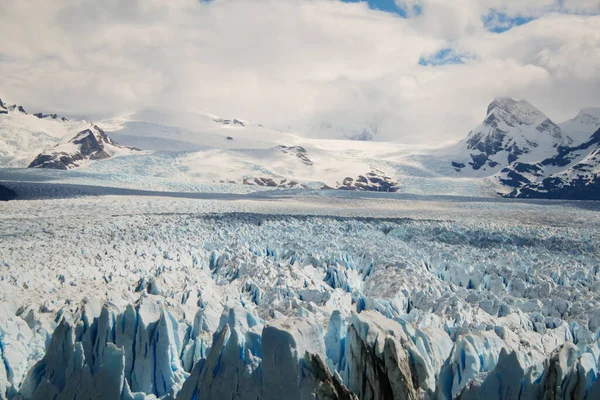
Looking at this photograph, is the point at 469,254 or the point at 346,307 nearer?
the point at 346,307

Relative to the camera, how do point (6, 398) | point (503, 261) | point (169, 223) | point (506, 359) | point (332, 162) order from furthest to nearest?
point (332, 162)
point (169, 223)
point (503, 261)
point (6, 398)
point (506, 359)

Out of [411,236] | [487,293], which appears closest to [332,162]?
[411,236]

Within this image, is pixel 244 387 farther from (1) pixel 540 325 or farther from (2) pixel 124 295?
(1) pixel 540 325

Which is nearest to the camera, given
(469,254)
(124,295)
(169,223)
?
(124,295)

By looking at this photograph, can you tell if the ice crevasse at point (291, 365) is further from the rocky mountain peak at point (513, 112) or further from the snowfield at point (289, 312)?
the rocky mountain peak at point (513, 112)

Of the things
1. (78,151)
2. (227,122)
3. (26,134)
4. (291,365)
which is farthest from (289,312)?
(227,122)

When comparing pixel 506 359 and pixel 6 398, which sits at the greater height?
pixel 506 359

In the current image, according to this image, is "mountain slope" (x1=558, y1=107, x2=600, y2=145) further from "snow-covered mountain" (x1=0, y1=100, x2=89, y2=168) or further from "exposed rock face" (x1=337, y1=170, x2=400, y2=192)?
"snow-covered mountain" (x1=0, y1=100, x2=89, y2=168)
